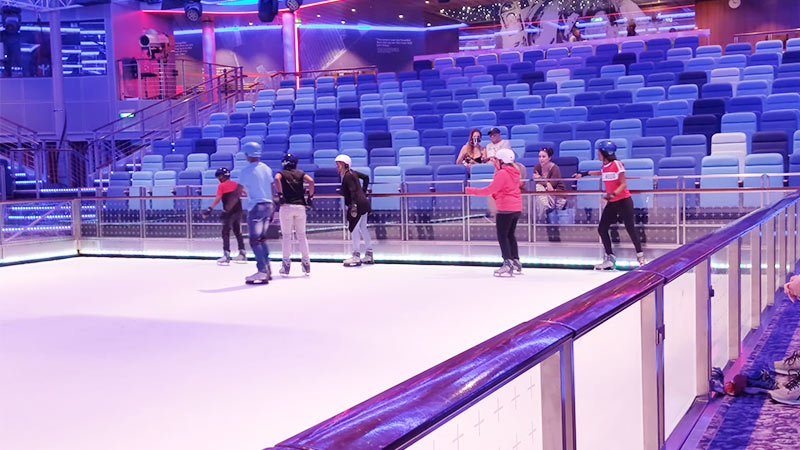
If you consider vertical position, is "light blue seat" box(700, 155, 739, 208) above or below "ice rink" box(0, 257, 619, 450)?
above

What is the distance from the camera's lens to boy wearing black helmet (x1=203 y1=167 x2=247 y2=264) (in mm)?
10156

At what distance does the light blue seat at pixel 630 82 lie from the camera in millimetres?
13547

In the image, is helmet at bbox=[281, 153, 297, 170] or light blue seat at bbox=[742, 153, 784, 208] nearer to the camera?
helmet at bbox=[281, 153, 297, 170]

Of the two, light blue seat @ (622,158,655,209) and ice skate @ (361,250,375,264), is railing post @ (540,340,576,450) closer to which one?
light blue seat @ (622,158,655,209)

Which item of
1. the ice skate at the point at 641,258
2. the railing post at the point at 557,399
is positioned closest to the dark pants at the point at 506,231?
the ice skate at the point at 641,258

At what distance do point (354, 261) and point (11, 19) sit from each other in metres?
14.1

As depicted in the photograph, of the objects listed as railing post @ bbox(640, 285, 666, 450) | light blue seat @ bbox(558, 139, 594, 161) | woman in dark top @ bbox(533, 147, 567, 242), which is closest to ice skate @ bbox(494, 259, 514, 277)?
woman in dark top @ bbox(533, 147, 567, 242)

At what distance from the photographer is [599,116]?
12.5m

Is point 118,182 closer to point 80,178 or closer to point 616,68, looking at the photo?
point 80,178

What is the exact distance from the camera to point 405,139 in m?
13.0

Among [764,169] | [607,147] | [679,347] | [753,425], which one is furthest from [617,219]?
[679,347]

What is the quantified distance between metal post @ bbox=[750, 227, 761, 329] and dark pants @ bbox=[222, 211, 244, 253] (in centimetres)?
703

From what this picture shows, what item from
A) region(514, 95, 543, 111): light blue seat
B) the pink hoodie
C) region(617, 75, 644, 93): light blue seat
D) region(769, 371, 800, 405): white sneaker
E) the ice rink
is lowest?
the ice rink

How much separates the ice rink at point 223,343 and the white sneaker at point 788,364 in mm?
1837
